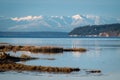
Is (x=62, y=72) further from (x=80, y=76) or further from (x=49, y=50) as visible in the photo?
(x=49, y=50)

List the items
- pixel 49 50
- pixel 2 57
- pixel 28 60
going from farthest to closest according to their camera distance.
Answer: pixel 49 50 → pixel 28 60 → pixel 2 57

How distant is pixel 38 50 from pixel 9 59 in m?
26.7

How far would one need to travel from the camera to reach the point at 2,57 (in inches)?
2062

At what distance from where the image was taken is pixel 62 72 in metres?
43.2

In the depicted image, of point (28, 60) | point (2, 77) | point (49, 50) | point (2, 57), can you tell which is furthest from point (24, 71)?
point (49, 50)

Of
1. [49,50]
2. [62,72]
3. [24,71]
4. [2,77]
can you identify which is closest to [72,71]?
[62,72]

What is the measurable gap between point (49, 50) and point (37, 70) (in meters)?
34.8

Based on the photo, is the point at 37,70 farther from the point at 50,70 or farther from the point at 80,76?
the point at 80,76

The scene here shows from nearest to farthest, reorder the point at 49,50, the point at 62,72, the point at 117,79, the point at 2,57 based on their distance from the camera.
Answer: the point at 117,79 → the point at 62,72 → the point at 2,57 → the point at 49,50

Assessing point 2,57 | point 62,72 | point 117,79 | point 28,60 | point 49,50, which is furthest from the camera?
point 49,50

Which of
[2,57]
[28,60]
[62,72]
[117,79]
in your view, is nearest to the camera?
[117,79]

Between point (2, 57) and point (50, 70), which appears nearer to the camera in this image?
point (50, 70)

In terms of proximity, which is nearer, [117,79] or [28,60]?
[117,79]

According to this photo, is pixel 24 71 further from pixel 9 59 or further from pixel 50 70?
pixel 9 59
